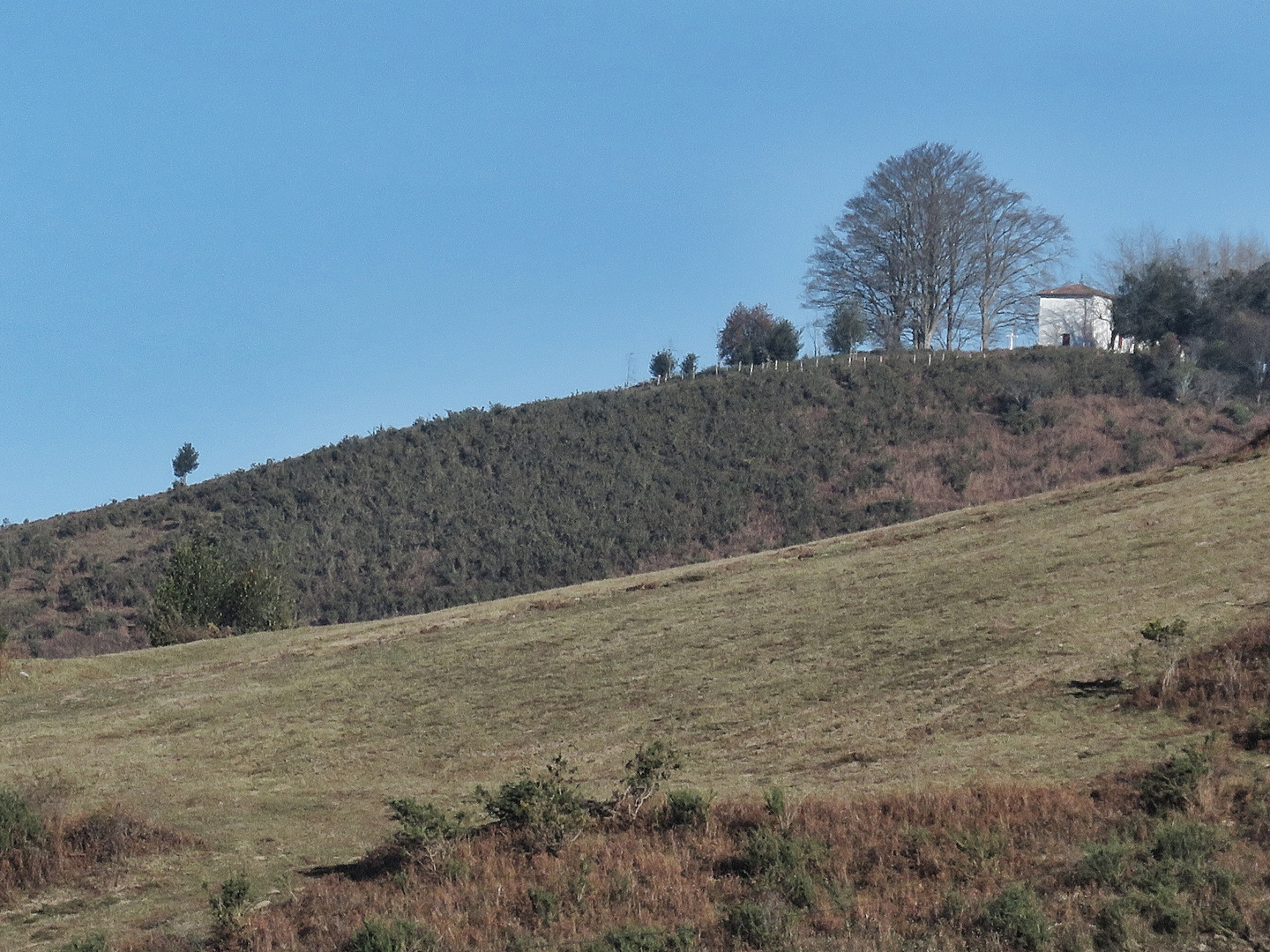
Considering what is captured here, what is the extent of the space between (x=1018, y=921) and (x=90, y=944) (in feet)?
23.8

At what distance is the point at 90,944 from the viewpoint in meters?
9.95

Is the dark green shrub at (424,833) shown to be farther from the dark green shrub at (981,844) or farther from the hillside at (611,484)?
the hillside at (611,484)

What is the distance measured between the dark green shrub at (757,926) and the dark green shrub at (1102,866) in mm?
2516

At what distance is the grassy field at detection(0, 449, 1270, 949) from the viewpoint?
45.7 ft

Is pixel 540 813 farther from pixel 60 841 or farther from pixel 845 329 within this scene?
pixel 845 329

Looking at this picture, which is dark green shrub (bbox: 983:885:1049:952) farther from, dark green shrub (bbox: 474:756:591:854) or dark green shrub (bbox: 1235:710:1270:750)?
dark green shrub (bbox: 1235:710:1270:750)

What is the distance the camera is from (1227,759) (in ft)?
40.4

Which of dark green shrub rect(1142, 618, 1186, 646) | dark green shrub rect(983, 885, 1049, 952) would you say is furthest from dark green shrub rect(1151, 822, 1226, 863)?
dark green shrub rect(1142, 618, 1186, 646)

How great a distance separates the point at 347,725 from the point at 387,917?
412 inches

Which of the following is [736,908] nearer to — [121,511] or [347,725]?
[347,725]

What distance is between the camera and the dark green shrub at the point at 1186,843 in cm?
1000

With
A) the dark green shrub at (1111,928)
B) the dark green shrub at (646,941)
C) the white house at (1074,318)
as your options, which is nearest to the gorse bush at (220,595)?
the dark green shrub at (646,941)

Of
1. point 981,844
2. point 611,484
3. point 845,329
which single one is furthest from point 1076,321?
point 981,844

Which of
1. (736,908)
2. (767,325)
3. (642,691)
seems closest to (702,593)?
(642,691)
